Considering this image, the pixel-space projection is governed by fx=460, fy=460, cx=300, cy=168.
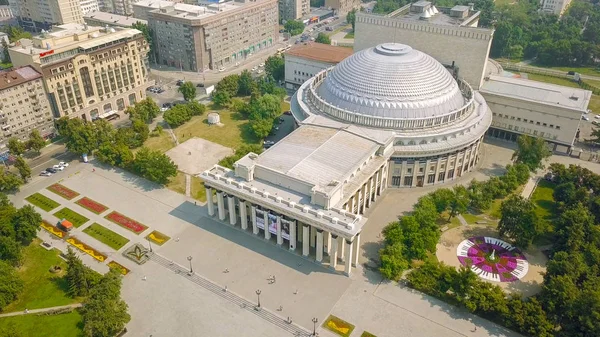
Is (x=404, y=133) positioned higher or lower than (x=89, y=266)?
higher

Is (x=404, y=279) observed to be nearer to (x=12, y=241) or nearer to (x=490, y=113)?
(x=490, y=113)

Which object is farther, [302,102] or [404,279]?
[302,102]

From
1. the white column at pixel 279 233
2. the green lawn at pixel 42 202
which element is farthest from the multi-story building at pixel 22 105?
the white column at pixel 279 233

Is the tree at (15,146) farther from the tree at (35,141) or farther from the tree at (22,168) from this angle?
the tree at (22,168)

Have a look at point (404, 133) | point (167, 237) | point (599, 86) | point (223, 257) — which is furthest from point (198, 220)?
point (599, 86)

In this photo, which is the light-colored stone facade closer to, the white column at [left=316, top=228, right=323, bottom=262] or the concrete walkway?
the white column at [left=316, top=228, right=323, bottom=262]

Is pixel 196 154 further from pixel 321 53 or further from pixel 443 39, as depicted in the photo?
pixel 443 39
